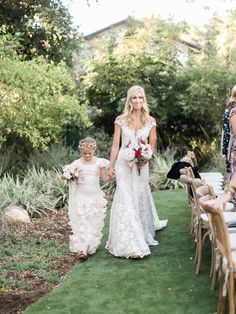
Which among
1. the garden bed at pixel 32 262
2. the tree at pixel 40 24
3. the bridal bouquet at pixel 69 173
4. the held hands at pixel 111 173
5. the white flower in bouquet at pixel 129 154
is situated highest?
the tree at pixel 40 24

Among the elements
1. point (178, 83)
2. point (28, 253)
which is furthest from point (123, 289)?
point (178, 83)

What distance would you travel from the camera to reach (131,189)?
6312 millimetres

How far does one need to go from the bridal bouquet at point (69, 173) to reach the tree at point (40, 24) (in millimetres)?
8159

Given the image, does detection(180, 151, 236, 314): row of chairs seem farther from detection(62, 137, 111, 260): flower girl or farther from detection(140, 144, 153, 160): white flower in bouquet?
detection(62, 137, 111, 260): flower girl

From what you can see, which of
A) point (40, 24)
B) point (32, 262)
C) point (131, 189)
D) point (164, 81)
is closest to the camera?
point (32, 262)

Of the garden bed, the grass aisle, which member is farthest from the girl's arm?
the garden bed

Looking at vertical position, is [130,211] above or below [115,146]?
below

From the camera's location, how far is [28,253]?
252 inches

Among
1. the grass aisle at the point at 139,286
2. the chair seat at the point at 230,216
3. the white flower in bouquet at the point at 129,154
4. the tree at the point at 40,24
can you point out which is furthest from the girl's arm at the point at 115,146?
the tree at the point at 40,24

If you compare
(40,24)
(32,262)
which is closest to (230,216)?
(32,262)

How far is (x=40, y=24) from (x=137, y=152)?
8845mm

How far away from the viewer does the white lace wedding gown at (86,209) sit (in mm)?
6125

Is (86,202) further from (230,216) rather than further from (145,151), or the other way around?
(230,216)

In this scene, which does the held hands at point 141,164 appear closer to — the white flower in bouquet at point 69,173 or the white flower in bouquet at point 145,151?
the white flower in bouquet at point 145,151
